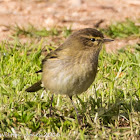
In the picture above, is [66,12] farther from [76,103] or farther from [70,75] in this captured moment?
[70,75]

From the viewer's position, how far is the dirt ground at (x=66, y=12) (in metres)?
8.94

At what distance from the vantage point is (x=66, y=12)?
9.72 metres

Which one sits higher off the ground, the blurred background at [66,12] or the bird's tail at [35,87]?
the blurred background at [66,12]

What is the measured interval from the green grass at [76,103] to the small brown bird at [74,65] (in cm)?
40

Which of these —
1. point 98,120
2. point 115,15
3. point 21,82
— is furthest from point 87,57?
point 115,15

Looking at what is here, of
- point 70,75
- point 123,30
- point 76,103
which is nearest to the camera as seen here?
point 70,75

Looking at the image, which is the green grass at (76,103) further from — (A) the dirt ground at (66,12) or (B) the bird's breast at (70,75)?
(A) the dirt ground at (66,12)

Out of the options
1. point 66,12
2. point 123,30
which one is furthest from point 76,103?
point 66,12

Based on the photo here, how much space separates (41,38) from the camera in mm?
8133

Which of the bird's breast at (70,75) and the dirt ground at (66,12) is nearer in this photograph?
the bird's breast at (70,75)

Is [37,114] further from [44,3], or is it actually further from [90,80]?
[44,3]

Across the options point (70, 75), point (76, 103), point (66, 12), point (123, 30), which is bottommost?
point (76, 103)

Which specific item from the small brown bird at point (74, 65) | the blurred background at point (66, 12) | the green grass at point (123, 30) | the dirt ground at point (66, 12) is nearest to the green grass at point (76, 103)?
the small brown bird at point (74, 65)

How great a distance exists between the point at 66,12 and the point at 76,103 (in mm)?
4339
